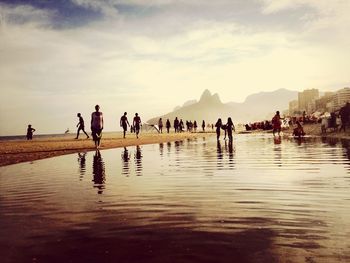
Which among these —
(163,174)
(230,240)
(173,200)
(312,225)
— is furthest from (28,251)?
(163,174)

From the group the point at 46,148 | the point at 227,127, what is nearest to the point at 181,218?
the point at 46,148

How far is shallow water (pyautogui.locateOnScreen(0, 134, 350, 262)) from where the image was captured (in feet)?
13.6

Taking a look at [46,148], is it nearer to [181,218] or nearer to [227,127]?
[227,127]

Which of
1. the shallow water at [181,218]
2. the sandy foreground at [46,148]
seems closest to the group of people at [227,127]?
the sandy foreground at [46,148]

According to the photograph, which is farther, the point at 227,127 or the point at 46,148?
the point at 227,127

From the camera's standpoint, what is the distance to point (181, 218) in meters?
5.73

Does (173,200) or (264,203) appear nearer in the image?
(264,203)

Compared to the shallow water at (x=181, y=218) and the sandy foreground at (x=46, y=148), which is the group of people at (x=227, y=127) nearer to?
the sandy foreground at (x=46, y=148)

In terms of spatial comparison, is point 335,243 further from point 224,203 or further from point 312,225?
point 224,203

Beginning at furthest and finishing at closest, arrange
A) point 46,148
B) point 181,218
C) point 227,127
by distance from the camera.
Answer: point 227,127, point 46,148, point 181,218

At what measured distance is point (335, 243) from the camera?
427 centimetres

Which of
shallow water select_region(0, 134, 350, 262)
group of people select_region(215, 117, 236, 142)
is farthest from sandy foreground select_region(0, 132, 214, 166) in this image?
shallow water select_region(0, 134, 350, 262)

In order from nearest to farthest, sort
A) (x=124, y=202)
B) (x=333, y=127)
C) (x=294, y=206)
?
(x=294, y=206) < (x=124, y=202) < (x=333, y=127)

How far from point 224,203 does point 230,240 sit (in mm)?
2195
